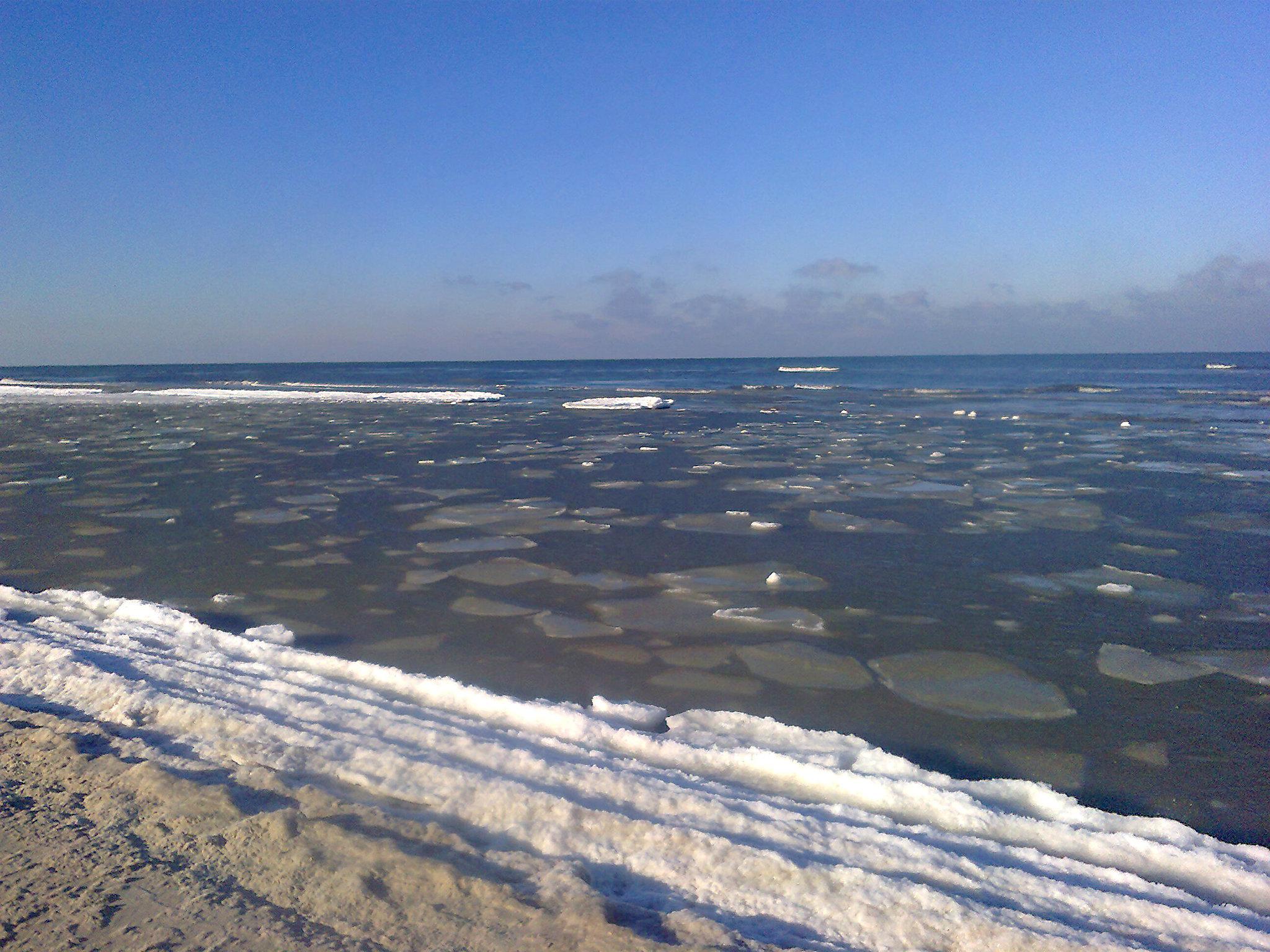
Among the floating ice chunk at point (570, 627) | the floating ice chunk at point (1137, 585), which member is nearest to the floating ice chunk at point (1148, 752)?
the floating ice chunk at point (1137, 585)

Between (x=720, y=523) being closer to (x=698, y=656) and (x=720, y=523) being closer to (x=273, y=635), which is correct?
(x=698, y=656)

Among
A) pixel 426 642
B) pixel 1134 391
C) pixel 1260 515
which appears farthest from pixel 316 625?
pixel 1134 391

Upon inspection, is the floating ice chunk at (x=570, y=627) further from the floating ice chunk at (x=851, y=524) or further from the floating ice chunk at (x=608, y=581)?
the floating ice chunk at (x=851, y=524)

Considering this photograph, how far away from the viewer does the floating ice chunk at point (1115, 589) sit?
5.25 metres

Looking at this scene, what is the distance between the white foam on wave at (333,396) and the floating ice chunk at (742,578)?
835 inches

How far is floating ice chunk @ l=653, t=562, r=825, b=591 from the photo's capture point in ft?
17.8

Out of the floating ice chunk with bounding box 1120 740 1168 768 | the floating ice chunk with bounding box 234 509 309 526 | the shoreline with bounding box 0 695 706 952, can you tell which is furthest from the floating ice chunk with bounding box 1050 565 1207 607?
the floating ice chunk with bounding box 234 509 309 526

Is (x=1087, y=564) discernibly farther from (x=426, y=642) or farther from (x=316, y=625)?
(x=316, y=625)

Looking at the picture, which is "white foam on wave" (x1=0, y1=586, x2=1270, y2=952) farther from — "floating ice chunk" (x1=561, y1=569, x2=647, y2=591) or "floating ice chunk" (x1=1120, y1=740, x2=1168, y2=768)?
"floating ice chunk" (x1=561, y1=569, x2=647, y2=591)

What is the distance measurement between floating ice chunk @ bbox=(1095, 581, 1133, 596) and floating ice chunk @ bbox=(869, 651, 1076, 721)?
61.8 inches

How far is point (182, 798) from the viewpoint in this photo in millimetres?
2479

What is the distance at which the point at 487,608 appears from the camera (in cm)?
504

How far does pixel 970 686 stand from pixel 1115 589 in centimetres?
204

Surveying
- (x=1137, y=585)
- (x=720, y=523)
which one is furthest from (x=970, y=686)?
(x=720, y=523)
